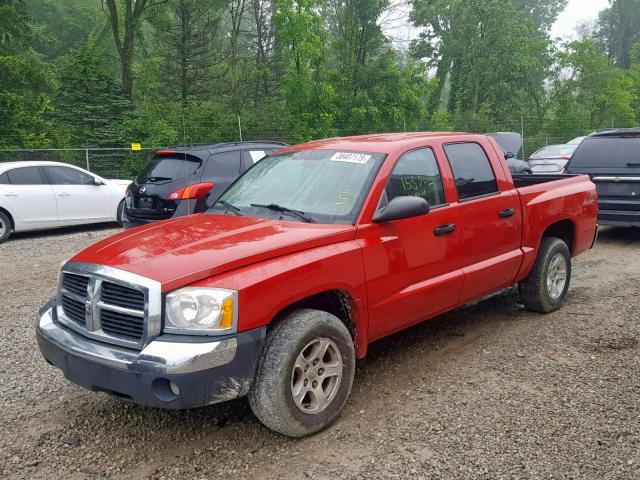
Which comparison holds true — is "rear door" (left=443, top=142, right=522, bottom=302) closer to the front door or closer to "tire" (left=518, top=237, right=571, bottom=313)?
the front door

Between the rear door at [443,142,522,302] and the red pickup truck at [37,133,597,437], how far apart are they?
0.02 metres

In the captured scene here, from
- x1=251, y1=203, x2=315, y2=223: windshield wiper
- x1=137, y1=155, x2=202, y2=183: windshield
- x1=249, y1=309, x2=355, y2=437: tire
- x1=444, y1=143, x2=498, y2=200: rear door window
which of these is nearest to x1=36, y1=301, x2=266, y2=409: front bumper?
x1=249, y1=309, x2=355, y2=437: tire

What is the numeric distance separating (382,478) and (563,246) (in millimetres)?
3708

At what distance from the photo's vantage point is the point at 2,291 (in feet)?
24.2

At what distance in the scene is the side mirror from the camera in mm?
4055

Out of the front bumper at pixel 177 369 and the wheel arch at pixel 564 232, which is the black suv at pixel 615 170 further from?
the front bumper at pixel 177 369

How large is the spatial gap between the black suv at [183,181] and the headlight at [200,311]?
17.7 ft

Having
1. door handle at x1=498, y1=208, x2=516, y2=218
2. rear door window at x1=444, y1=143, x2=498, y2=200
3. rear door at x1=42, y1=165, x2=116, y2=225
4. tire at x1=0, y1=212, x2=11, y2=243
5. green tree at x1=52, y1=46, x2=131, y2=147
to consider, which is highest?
green tree at x1=52, y1=46, x2=131, y2=147

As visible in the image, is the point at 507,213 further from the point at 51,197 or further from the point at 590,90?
the point at 590,90

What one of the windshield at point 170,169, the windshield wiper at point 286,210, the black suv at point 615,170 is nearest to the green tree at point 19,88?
the windshield at point 170,169

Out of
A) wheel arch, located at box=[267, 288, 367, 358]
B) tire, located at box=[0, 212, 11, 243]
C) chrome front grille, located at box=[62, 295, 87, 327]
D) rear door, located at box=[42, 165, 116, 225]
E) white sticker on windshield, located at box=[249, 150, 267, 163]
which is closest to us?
chrome front grille, located at box=[62, 295, 87, 327]

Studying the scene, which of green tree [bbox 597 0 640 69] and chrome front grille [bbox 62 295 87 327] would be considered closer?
chrome front grille [bbox 62 295 87 327]

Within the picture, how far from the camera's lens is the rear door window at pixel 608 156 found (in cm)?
930

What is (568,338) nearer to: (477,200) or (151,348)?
(477,200)
